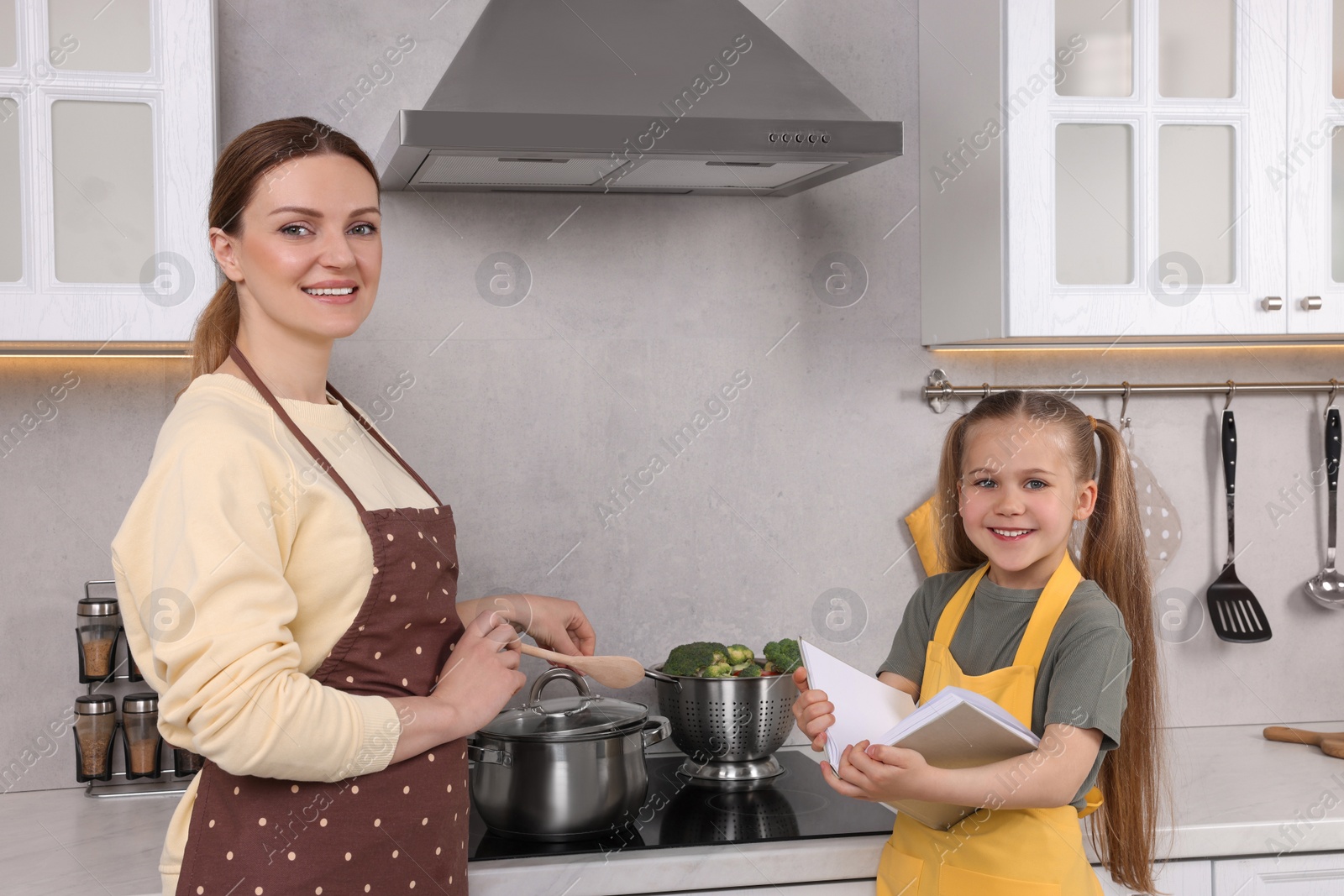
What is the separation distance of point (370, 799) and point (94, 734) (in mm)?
797

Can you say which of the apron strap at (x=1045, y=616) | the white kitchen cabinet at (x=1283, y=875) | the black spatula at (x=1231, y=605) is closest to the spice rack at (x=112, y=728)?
the apron strap at (x=1045, y=616)

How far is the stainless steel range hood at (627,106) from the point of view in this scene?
4.39 ft

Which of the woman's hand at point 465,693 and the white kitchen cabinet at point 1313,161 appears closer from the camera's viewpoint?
the woman's hand at point 465,693

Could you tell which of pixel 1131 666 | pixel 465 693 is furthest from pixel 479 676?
pixel 1131 666

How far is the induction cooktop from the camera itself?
134 centimetres

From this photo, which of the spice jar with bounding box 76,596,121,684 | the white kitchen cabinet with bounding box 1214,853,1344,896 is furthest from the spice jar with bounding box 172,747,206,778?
the white kitchen cabinet with bounding box 1214,853,1344,896

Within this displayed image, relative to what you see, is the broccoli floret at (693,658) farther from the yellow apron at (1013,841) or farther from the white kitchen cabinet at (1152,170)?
the white kitchen cabinet at (1152,170)

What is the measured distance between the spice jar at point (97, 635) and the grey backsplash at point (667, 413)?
0.25ft

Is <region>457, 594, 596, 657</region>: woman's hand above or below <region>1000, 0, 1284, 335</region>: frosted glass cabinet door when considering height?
below

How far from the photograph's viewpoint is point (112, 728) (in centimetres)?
159

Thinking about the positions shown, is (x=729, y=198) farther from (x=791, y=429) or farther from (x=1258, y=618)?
(x=1258, y=618)

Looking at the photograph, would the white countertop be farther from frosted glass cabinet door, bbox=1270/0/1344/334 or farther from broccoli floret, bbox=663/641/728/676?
frosted glass cabinet door, bbox=1270/0/1344/334

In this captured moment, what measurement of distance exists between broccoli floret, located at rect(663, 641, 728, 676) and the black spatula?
0.95 m

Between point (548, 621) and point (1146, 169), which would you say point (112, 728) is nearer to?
point (548, 621)
